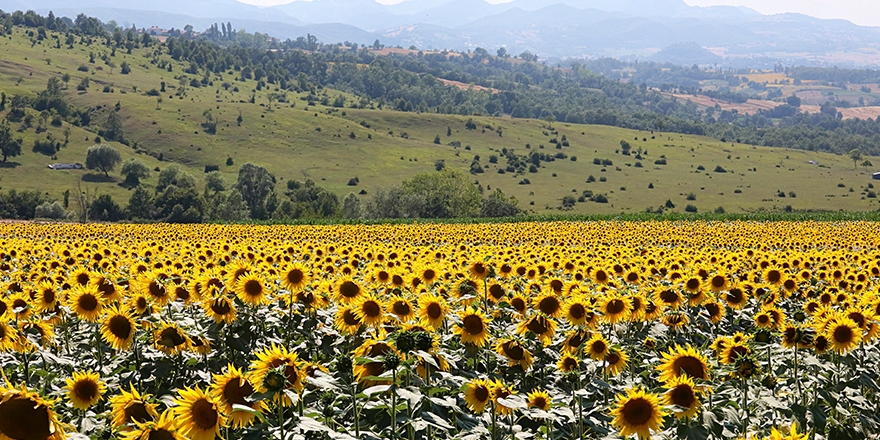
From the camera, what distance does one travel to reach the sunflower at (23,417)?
12.4 ft

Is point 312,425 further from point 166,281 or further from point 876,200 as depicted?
point 876,200

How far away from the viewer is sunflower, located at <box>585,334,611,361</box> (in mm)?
8070

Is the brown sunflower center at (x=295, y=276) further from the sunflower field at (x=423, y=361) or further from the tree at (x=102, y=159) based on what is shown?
the tree at (x=102, y=159)

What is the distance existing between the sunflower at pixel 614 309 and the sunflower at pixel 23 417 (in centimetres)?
692

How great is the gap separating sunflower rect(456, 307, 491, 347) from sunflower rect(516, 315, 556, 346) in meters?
0.57

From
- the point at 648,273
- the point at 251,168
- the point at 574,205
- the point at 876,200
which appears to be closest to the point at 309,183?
the point at 251,168

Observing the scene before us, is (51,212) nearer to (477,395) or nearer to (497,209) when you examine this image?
(497,209)

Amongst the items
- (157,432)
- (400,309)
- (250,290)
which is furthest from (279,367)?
(250,290)

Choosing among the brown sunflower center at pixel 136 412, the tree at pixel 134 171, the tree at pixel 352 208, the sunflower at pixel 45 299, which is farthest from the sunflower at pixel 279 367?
the tree at pixel 134 171

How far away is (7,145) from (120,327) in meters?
183

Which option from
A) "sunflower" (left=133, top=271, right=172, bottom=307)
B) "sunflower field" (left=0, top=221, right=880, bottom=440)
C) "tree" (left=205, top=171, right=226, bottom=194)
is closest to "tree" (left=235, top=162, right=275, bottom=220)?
"tree" (left=205, top=171, right=226, bottom=194)

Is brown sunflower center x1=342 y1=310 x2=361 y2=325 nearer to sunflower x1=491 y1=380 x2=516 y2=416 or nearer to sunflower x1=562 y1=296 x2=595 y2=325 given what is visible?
sunflower x1=562 y1=296 x2=595 y2=325

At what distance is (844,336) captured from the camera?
827 cm

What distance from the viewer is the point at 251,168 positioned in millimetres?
146625
